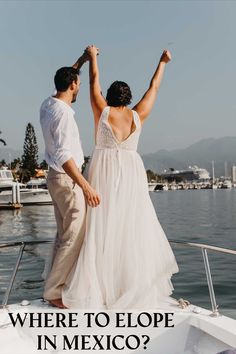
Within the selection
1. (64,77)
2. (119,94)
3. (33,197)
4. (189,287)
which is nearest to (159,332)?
(119,94)

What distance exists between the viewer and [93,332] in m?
2.65

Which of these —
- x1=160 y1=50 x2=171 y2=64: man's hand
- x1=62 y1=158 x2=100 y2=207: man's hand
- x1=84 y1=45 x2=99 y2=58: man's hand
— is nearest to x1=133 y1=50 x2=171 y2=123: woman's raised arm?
x1=160 y1=50 x2=171 y2=64: man's hand

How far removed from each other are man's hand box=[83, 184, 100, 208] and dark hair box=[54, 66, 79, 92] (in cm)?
76

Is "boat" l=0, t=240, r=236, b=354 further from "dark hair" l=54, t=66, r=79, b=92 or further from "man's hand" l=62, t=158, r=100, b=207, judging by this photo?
"dark hair" l=54, t=66, r=79, b=92

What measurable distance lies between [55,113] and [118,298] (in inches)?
51.0

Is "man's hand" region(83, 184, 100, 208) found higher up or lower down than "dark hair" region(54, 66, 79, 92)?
lower down

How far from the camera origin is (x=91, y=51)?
314 centimetres

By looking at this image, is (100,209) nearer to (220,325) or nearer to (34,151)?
(220,325)

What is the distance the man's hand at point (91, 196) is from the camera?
272 cm

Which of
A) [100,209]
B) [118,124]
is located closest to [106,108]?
[118,124]

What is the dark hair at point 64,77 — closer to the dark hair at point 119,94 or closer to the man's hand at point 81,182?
the dark hair at point 119,94

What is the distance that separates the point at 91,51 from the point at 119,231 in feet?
4.34

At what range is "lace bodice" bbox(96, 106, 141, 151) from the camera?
295cm

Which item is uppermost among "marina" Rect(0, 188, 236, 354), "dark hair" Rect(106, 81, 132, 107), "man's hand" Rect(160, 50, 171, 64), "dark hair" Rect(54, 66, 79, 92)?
"man's hand" Rect(160, 50, 171, 64)
